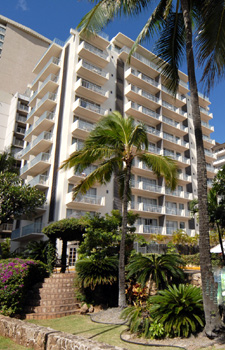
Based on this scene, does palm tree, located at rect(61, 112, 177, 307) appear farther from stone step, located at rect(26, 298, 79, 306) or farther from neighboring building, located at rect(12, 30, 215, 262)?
neighboring building, located at rect(12, 30, 215, 262)

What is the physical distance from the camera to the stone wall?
5.09m

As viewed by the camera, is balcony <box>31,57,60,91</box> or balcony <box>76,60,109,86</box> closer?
balcony <box>76,60,109,86</box>

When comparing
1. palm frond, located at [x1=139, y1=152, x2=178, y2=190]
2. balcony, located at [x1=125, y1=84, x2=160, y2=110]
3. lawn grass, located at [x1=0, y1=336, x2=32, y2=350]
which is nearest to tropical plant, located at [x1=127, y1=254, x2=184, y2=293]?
palm frond, located at [x1=139, y1=152, x2=178, y2=190]

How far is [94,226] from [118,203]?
579 inches

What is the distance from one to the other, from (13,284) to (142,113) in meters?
27.7

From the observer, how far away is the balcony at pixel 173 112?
39.1 meters

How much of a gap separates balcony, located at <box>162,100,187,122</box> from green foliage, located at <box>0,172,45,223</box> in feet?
75.0

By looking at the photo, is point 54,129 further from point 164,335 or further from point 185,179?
point 164,335

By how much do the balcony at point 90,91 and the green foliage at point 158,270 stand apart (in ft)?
73.8

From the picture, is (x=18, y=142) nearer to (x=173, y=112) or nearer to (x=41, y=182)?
(x=41, y=182)

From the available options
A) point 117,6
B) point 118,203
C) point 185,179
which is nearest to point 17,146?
point 118,203

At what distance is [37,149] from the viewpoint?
31422mm

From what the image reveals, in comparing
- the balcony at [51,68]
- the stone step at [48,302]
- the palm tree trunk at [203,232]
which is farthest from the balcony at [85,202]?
the palm tree trunk at [203,232]

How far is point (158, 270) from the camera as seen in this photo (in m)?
11.0
